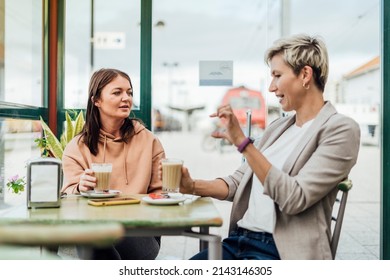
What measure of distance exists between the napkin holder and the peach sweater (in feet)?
0.99

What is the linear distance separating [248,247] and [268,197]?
6.2 inches

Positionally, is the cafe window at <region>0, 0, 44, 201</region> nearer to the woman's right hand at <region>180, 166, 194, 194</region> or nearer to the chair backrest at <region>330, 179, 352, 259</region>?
the woman's right hand at <region>180, 166, 194, 194</region>

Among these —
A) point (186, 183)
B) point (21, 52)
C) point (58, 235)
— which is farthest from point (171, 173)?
point (21, 52)

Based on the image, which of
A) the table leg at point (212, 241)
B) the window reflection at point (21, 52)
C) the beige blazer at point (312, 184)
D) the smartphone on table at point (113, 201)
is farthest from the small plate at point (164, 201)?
the window reflection at point (21, 52)

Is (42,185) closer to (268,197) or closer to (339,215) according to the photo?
(268,197)

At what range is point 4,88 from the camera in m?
2.28

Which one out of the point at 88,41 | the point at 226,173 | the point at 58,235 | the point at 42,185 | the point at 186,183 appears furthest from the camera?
the point at 88,41

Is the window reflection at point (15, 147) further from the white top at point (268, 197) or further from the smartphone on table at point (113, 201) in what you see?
the white top at point (268, 197)

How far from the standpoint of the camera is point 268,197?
1.41 m

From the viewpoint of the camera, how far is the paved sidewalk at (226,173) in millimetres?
2649

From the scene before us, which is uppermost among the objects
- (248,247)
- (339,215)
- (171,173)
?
(171,173)

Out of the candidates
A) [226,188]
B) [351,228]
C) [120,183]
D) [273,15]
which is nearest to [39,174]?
[120,183]

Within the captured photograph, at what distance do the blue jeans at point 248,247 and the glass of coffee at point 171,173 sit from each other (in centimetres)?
22

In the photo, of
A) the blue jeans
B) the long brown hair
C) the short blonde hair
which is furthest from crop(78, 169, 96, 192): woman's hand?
the short blonde hair
